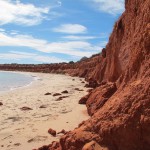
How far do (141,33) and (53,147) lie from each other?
257cm

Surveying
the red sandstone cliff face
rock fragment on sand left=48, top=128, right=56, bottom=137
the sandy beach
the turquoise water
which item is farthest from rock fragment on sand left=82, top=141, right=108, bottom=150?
the turquoise water

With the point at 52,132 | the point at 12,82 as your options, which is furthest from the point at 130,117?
the point at 12,82

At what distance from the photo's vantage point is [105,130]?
531 centimetres

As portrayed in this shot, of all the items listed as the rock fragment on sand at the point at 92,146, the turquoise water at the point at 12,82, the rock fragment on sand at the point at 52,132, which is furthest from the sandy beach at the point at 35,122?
the turquoise water at the point at 12,82

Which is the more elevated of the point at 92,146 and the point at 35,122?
the point at 92,146

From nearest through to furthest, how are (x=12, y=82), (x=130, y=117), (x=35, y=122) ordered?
(x=130, y=117), (x=35, y=122), (x=12, y=82)

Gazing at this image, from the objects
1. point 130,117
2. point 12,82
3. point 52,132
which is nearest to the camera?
point 130,117

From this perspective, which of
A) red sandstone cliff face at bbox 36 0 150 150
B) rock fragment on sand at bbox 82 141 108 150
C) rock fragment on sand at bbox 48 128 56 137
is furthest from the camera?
rock fragment on sand at bbox 48 128 56 137

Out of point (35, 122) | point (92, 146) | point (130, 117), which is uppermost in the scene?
point (130, 117)

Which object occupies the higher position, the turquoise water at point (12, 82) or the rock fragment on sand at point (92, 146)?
the rock fragment on sand at point (92, 146)

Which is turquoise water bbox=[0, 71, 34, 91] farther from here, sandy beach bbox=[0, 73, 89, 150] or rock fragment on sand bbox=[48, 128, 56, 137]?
rock fragment on sand bbox=[48, 128, 56, 137]

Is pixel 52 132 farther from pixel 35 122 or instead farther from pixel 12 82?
pixel 12 82

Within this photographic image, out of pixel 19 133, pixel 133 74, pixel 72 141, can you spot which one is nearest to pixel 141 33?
pixel 133 74

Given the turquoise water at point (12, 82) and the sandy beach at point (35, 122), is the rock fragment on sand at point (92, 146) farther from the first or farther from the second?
the turquoise water at point (12, 82)
